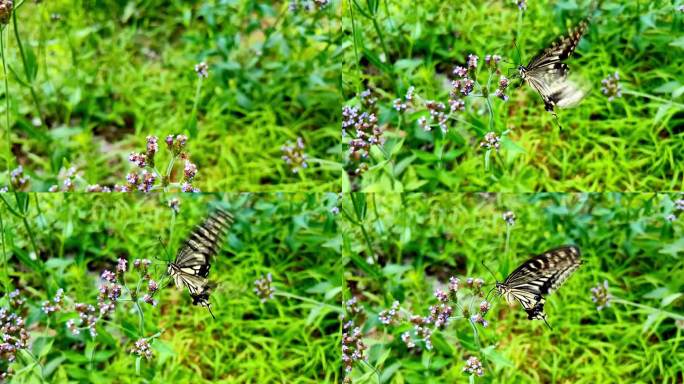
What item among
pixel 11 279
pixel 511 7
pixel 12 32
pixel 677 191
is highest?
pixel 511 7

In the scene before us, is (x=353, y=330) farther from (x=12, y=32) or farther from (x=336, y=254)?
(x=12, y=32)

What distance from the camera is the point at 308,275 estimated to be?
2.00m

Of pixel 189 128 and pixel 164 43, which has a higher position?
pixel 164 43

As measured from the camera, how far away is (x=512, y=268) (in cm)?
196

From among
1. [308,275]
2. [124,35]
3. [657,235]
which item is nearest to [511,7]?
[657,235]

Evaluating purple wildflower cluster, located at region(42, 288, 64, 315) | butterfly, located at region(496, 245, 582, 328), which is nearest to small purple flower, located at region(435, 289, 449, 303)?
butterfly, located at region(496, 245, 582, 328)

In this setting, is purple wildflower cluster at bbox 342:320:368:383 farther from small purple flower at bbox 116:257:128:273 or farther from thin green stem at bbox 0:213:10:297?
thin green stem at bbox 0:213:10:297

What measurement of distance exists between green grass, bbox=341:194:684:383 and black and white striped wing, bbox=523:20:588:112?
240 millimetres

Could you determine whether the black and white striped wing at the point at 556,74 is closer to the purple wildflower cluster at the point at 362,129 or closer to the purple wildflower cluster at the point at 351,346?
the purple wildflower cluster at the point at 362,129

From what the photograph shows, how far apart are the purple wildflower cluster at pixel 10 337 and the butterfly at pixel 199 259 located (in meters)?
0.38

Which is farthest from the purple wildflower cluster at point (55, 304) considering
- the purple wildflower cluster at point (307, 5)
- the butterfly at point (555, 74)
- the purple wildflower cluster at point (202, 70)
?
the butterfly at point (555, 74)

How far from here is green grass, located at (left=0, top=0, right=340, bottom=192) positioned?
202 centimetres

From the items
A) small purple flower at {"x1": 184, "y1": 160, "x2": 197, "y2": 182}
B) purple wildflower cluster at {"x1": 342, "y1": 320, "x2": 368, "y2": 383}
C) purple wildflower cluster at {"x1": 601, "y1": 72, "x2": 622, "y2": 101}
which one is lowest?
purple wildflower cluster at {"x1": 342, "y1": 320, "x2": 368, "y2": 383}

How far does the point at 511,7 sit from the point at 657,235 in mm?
668
